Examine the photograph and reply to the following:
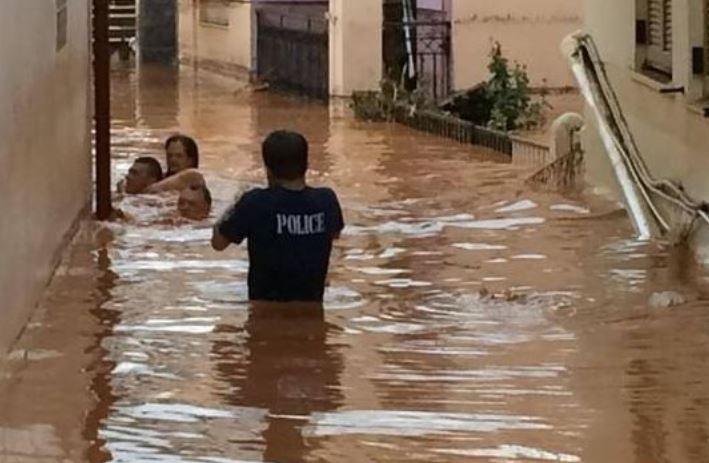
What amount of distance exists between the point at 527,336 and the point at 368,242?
3.37 m

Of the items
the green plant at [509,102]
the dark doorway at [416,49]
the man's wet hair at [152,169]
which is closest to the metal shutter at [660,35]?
the man's wet hair at [152,169]

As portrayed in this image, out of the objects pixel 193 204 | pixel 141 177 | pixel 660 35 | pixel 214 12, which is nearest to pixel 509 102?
pixel 660 35

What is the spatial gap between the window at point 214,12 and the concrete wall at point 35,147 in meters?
18.0

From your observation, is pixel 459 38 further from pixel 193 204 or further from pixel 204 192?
pixel 193 204

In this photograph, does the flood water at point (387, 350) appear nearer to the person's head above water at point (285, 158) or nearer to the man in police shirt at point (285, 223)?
the man in police shirt at point (285, 223)

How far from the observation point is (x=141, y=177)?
42.9ft

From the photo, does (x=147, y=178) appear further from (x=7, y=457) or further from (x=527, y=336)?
(x=7, y=457)

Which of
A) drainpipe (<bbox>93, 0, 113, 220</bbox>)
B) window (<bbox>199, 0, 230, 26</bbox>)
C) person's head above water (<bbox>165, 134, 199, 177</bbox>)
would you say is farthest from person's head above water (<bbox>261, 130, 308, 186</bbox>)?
window (<bbox>199, 0, 230, 26</bbox>)

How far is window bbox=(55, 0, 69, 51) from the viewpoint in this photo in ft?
34.1

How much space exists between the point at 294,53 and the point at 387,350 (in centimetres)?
1873

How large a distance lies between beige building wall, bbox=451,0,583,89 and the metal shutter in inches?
440

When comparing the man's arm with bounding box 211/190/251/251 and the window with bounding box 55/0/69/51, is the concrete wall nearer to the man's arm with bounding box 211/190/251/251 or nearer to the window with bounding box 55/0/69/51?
the window with bounding box 55/0/69/51

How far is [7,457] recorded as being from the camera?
5949 millimetres

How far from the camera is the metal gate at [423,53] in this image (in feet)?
78.3
